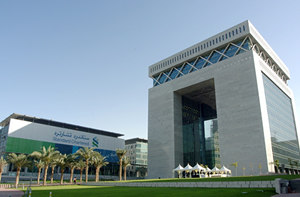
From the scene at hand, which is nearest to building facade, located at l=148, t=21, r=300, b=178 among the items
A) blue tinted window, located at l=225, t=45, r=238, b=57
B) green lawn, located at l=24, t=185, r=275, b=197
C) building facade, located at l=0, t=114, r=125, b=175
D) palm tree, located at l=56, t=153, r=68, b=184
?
blue tinted window, located at l=225, t=45, r=238, b=57

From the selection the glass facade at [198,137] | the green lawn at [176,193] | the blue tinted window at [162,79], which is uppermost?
the blue tinted window at [162,79]

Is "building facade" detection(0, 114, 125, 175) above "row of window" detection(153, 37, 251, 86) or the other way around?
the other way around

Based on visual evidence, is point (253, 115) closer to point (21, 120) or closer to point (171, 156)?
point (171, 156)

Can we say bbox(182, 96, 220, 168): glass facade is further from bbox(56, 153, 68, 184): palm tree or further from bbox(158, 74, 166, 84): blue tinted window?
bbox(56, 153, 68, 184): palm tree

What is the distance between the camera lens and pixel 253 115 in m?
51.8

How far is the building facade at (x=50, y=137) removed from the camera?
78.1 meters

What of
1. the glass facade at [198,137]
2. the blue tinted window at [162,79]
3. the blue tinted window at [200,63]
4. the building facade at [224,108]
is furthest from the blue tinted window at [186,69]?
the glass facade at [198,137]

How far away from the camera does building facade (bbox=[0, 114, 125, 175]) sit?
3073 inches

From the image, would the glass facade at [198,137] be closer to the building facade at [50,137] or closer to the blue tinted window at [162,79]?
the blue tinted window at [162,79]

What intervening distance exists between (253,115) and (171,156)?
81.4ft

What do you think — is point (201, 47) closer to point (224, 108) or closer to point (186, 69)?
point (186, 69)

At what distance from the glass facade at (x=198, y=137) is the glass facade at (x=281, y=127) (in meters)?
15.8

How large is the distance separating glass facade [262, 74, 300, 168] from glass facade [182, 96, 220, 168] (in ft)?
51.9

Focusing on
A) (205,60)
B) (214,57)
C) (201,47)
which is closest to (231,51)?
(214,57)
